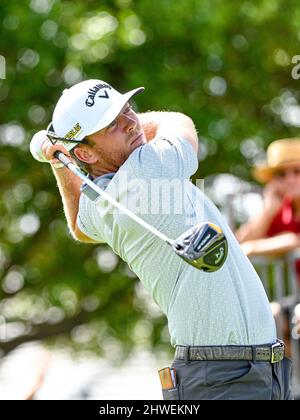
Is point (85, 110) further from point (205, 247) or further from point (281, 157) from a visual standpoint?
point (281, 157)

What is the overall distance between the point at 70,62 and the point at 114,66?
23.0 inches

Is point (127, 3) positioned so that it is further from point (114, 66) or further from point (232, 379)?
point (232, 379)

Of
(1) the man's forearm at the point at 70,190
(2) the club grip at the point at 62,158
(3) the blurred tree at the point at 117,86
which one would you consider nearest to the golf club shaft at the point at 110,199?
(2) the club grip at the point at 62,158

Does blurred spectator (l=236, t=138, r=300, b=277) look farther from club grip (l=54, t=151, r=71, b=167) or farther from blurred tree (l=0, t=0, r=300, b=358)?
blurred tree (l=0, t=0, r=300, b=358)

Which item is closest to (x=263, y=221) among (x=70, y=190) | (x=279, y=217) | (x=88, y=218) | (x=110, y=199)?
(x=279, y=217)

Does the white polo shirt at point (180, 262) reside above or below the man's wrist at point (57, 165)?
below

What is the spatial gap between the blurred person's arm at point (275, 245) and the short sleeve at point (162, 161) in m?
3.29

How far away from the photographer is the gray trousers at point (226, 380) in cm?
440

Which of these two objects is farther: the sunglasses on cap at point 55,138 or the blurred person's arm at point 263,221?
the blurred person's arm at point 263,221

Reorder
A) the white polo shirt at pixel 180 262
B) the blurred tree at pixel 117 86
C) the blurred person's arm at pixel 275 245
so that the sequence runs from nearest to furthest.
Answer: the white polo shirt at pixel 180 262 < the blurred person's arm at pixel 275 245 < the blurred tree at pixel 117 86

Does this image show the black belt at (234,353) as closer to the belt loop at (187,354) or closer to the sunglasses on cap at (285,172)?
the belt loop at (187,354)

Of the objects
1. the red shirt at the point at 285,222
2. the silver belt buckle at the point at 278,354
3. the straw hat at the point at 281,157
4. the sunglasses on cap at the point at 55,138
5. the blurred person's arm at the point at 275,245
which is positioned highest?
the sunglasses on cap at the point at 55,138

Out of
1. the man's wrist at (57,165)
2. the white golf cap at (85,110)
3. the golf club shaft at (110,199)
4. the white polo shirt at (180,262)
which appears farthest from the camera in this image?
the man's wrist at (57,165)

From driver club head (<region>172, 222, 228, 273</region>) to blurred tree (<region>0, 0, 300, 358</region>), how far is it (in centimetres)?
781
